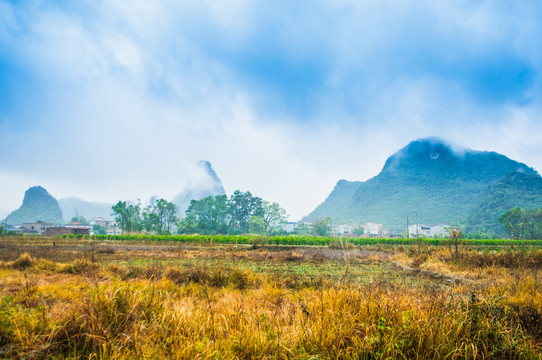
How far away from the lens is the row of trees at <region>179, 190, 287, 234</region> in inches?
3310

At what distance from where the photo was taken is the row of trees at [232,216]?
84062 mm

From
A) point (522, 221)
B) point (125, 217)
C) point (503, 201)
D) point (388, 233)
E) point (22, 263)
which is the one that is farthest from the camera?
point (388, 233)

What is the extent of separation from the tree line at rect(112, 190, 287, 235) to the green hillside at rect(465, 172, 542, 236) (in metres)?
69.5

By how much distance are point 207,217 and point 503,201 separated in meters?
110

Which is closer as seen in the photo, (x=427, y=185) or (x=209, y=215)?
(x=209, y=215)

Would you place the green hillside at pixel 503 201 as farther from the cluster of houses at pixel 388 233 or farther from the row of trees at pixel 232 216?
the row of trees at pixel 232 216

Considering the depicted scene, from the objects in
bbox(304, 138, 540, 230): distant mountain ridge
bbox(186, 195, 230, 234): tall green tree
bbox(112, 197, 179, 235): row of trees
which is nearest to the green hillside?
bbox(304, 138, 540, 230): distant mountain ridge

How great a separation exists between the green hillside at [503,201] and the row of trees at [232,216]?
227ft

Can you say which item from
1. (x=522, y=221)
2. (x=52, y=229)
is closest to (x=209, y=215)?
(x=52, y=229)

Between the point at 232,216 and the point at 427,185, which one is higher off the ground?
the point at 427,185

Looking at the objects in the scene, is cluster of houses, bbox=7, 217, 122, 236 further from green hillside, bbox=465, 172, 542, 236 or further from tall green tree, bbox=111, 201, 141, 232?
green hillside, bbox=465, 172, 542, 236

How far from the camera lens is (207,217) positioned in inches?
3600

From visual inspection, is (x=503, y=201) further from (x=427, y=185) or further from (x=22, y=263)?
(x=22, y=263)

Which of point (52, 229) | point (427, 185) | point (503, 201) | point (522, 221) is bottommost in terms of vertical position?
point (52, 229)
